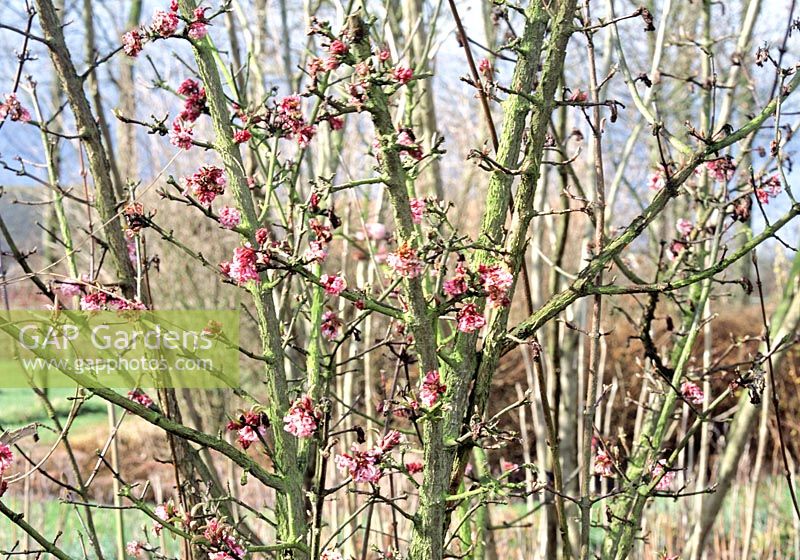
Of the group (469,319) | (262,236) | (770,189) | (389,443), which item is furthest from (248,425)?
(770,189)

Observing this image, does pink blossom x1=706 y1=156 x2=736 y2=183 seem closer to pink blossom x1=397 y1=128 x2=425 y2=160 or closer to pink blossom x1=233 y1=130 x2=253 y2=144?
pink blossom x1=397 y1=128 x2=425 y2=160

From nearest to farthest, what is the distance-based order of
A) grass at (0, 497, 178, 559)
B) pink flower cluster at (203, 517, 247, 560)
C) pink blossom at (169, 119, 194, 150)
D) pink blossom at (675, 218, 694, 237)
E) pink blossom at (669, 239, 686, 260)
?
pink flower cluster at (203, 517, 247, 560), pink blossom at (169, 119, 194, 150), pink blossom at (669, 239, 686, 260), pink blossom at (675, 218, 694, 237), grass at (0, 497, 178, 559)

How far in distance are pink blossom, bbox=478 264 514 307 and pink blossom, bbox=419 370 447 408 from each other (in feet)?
0.51

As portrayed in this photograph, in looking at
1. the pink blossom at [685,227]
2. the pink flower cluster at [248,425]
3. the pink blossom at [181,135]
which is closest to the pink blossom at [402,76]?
the pink blossom at [181,135]

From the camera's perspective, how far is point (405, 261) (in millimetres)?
1253

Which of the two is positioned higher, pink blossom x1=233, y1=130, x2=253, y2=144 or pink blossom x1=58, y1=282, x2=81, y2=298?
pink blossom x1=233, y1=130, x2=253, y2=144

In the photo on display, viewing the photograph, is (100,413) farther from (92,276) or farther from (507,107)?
(507,107)

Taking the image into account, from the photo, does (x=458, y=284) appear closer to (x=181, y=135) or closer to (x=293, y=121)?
(x=293, y=121)

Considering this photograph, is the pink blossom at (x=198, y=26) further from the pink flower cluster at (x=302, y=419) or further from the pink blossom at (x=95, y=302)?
the pink flower cluster at (x=302, y=419)

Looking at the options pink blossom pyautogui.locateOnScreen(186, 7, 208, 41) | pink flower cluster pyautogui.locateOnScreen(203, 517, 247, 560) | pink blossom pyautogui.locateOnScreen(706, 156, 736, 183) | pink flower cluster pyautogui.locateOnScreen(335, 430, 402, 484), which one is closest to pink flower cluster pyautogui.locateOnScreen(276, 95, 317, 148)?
pink blossom pyautogui.locateOnScreen(186, 7, 208, 41)

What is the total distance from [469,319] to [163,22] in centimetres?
77

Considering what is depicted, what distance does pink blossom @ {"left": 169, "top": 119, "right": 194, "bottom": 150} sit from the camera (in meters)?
1.58

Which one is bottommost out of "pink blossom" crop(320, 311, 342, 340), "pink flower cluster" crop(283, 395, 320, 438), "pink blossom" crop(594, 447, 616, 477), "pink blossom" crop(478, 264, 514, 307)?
"pink flower cluster" crop(283, 395, 320, 438)

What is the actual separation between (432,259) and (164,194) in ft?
1.60
